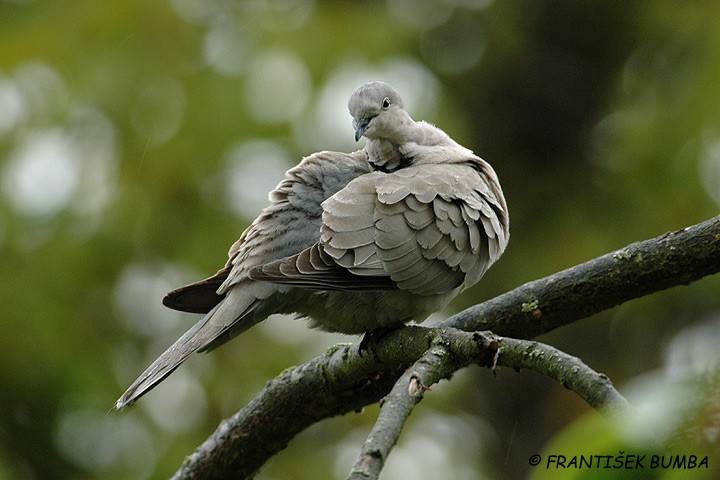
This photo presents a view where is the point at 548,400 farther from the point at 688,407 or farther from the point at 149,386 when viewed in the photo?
the point at 688,407

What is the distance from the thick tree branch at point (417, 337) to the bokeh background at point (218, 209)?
2010mm

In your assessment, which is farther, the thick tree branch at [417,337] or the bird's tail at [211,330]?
the bird's tail at [211,330]

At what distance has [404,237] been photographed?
10.2 feet

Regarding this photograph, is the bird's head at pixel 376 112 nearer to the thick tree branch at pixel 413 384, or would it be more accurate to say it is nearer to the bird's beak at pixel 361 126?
the bird's beak at pixel 361 126

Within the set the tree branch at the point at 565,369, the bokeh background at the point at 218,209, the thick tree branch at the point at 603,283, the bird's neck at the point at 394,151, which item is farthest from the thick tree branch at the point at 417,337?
the bokeh background at the point at 218,209

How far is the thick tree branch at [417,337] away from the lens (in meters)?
2.54

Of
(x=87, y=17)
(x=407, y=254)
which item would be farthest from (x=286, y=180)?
(x=87, y=17)

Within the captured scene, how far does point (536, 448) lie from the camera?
695 centimetres

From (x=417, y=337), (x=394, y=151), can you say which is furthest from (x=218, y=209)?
(x=417, y=337)

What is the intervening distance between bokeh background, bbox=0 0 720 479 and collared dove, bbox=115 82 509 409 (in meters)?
1.89

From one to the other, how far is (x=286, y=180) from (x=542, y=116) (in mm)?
4959

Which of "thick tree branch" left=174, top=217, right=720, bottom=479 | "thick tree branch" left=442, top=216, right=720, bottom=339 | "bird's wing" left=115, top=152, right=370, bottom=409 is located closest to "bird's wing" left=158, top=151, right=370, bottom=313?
"bird's wing" left=115, top=152, right=370, bottom=409

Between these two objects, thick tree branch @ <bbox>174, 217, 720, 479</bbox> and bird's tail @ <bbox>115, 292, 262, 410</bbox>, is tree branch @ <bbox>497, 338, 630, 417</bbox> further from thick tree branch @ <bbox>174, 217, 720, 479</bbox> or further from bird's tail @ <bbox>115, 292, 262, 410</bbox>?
bird's tail @ <bbox>115, 292, 262, 410</bbox>

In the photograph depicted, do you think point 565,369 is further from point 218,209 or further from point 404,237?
point 218,209
